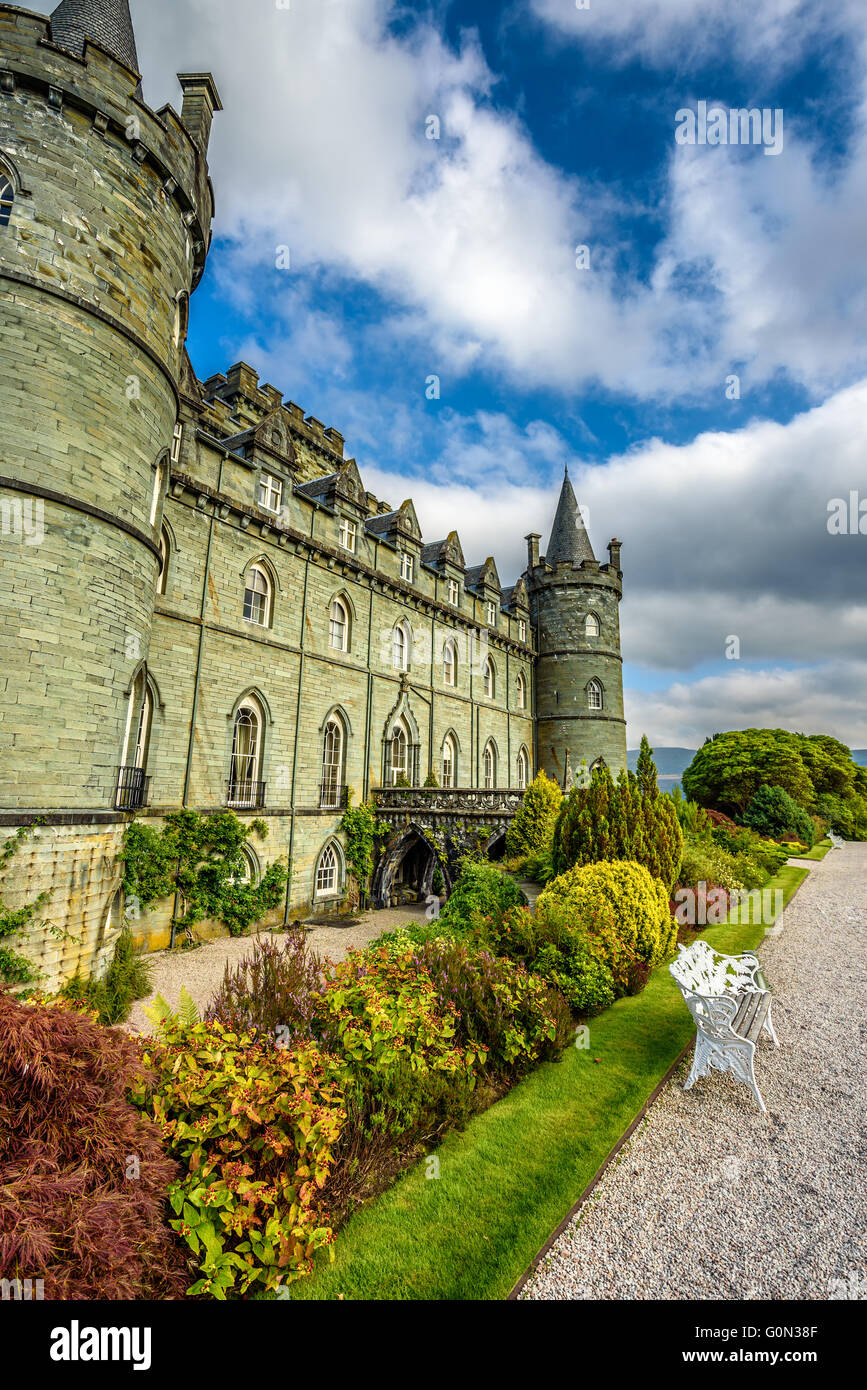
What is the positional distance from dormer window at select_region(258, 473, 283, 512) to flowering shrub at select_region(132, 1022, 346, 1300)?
1677 centimetres

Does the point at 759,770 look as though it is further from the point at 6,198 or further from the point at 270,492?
the point at 6,198

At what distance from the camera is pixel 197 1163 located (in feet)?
12.8

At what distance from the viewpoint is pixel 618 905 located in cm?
1089

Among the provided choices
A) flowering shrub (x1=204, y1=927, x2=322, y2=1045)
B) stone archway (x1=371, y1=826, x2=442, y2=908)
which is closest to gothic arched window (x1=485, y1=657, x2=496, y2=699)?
stone archway (x1=371, y1=826, x2=442, y2=908)

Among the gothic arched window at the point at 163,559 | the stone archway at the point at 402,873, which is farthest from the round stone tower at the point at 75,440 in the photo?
the stone archway at the point at 402,873

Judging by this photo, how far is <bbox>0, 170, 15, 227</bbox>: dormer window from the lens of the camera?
10.1 m

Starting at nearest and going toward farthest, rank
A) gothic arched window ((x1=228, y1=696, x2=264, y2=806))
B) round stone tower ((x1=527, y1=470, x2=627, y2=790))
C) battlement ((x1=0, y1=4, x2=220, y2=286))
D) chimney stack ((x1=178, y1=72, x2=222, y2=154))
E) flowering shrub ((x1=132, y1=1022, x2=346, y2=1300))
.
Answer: flowering shrub ((x1=132, y1=1022, x2=346, y2=1300))
battlement ((x1=0, y1=4, x2=220, y2=286))
chimney stack ((x1=178, y1=72, x2=222, y2=154))
gothic arched window ((x1=228, y1=696, x2=264, y2=806))
round stone tower ((x1=527, y1=470, x2=627, y2=790))

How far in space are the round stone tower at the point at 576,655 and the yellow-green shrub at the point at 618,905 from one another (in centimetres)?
2119

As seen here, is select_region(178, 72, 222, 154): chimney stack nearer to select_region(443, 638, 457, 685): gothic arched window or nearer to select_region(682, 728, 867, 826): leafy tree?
select_region(443, 638, 457, 685): gothic arched window
